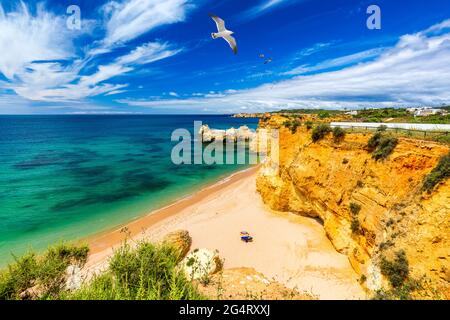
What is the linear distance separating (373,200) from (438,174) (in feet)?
13.0

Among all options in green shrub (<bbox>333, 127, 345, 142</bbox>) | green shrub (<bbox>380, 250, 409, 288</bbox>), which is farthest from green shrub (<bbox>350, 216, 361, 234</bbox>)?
green shrub (<bbox>333, 127, 345, 142</bbox>)

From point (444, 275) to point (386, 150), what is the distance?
7.51 m

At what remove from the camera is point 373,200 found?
1494 centimetres

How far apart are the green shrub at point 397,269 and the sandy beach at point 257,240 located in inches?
105

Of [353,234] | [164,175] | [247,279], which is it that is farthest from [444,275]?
[164,175]

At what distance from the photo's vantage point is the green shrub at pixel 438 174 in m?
11.4

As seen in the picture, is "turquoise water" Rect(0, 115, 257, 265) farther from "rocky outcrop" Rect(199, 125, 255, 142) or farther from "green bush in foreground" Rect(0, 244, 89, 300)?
"rocky outcrop" Rect(199, 125, 255, 142)

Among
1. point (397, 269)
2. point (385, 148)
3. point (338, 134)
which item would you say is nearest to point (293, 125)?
point (338, 134)

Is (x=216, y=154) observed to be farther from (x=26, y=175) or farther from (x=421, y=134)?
(x=421, y=134)

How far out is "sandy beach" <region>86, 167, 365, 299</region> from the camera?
49.1ft

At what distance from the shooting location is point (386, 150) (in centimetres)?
1508

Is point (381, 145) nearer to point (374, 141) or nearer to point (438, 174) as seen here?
point (374, 141)

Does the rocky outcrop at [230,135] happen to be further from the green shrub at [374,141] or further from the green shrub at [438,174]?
the green shrub at [438,174]
